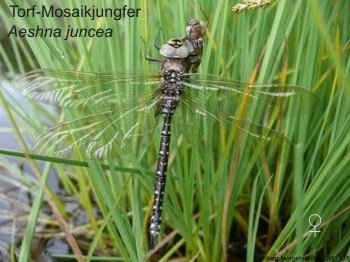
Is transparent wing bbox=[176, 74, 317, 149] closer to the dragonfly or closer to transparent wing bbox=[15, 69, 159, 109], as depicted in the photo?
the dragonfly

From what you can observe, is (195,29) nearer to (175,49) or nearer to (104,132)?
(175,49)

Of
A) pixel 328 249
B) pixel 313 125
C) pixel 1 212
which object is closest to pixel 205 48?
pixel 313 125

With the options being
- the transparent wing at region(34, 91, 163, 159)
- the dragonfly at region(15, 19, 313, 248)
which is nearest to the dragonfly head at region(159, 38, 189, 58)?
the dragonfly at region(15, 19, 313, 248)

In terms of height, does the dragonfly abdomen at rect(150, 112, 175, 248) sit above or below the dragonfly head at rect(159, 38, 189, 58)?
below

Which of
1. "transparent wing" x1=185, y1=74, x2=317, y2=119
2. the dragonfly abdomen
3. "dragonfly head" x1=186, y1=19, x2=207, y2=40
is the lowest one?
the dragonfly abdomen

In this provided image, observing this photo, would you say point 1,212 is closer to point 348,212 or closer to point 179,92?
point 179,92

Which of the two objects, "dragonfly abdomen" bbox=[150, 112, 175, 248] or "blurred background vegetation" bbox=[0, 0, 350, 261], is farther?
"dragonfly abdomen" bbox=[150, 112, 175, 248]

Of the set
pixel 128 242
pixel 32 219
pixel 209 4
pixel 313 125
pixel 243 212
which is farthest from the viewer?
pixel 243 212
